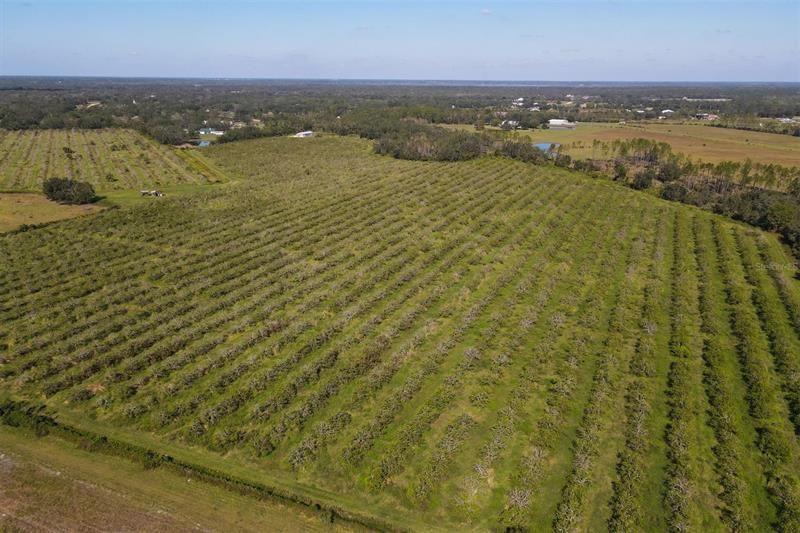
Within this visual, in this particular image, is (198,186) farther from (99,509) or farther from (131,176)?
(99,509)

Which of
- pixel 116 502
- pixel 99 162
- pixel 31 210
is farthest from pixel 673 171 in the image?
pixel 99 162

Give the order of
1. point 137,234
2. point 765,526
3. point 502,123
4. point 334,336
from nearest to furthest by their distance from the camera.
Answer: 1. point 765,526
2. point 334,336
3. point 137,234
4. point 502,123

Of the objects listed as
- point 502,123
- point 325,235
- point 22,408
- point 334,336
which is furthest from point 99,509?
point 502,123

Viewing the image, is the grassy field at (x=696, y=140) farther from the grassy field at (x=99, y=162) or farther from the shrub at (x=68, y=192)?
the shrub at (x=68, y=192)

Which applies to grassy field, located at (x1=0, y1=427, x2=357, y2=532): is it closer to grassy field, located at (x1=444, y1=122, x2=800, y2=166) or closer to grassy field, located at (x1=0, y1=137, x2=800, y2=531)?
grassy field, located at (x1=0, y1=137, x2=800, y2=531)

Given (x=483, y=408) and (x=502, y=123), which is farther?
(x=502, y=123)

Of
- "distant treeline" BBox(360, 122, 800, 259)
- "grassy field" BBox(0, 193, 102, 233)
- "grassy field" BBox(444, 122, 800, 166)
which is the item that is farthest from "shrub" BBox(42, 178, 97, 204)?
"grassy field" BBox(444, 122, 800, 166)

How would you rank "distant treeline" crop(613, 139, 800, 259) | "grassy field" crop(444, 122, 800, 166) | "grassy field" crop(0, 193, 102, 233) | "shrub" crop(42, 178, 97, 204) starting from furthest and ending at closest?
1. "grassy field" crop(444, 122, 800, 166)
2. "shrub" crop(42, 178, 97, 204)
3. "distant treeline" crop(613, 139, 800, 259)
4. "grassy field" crop(0, 193, 102, 233)
